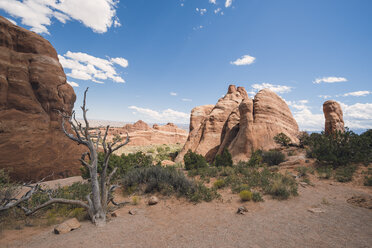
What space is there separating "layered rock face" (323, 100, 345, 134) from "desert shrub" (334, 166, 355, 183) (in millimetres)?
11048

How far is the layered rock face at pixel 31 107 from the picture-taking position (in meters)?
12.9

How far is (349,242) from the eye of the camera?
4113 mm

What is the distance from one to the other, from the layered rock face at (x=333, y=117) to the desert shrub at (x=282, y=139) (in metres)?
5.60

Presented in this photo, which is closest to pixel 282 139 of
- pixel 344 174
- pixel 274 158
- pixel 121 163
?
pixel 274 158

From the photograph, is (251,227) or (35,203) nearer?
(251,227)

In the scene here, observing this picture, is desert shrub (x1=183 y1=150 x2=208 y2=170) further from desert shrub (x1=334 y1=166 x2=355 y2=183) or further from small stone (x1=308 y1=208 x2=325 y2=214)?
small stone (x1=308 y1=208 x2=325 y2=214)

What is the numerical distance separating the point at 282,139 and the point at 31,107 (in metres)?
24.9

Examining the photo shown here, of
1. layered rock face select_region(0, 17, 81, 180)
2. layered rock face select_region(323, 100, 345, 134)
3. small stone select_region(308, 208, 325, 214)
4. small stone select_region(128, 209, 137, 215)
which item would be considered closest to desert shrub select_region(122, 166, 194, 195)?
small stone select_region(128, 209, 137, 215)

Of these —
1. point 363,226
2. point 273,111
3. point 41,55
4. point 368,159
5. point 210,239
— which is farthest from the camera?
point 273,111

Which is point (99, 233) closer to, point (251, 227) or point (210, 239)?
point (210, 239)

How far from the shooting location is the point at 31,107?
47.6ft

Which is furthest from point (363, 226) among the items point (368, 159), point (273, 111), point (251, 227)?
point (273, 111)

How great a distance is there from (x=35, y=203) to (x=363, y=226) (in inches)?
442

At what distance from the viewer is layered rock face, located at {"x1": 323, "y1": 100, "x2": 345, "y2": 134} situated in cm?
1966
